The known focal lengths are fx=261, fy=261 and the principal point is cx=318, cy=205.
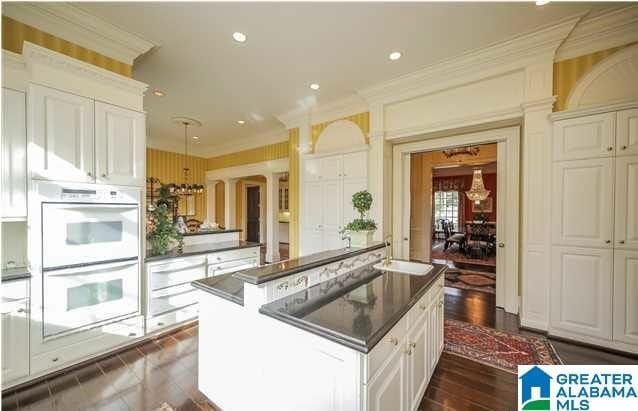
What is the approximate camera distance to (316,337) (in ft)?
4.09

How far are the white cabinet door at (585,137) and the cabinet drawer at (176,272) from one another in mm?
4161

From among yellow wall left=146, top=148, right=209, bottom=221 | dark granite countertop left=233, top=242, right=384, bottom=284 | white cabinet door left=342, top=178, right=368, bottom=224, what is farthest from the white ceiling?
yellow wall left=146, top=148, right=209, bottom=221

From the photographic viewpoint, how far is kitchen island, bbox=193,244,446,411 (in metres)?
1.18

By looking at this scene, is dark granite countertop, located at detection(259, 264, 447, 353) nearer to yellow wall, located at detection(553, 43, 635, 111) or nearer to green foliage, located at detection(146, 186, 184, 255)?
green foliage, located at detection(146, 186, 184, 255)

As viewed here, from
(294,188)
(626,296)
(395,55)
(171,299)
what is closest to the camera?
(626,296)

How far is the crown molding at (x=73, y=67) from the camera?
2125 millimetres

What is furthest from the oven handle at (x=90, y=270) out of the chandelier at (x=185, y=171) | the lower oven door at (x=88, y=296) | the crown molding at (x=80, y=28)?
the crown molding at (x=80, y=28)

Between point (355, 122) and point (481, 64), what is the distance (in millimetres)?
1877

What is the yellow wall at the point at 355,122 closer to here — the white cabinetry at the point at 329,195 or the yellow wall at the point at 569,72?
the white cabinetry at the point at 329,195

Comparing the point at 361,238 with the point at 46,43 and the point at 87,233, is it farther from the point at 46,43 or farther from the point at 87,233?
the point at 46,43

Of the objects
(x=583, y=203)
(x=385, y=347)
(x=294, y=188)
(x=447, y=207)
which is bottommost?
(x=385, y=347)

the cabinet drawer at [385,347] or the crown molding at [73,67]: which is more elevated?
the crown molding at [73,67]

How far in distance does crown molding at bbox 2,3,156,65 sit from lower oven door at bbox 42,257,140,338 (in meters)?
2.17

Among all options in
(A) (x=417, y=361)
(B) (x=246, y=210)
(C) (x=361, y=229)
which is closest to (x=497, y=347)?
(A) (x=417, y=361)
